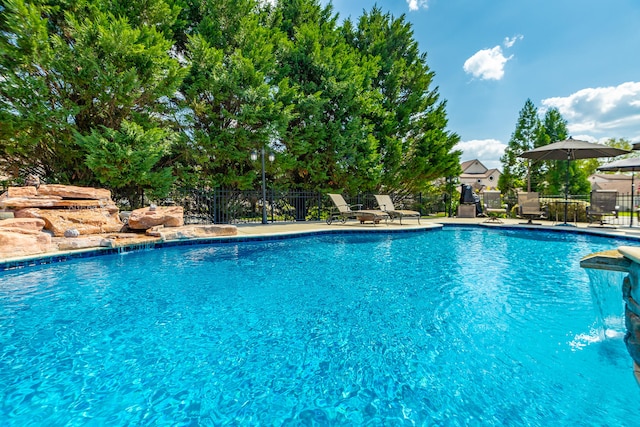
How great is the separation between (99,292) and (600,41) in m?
17.4

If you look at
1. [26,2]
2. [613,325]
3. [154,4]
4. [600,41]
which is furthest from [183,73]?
[600,41]

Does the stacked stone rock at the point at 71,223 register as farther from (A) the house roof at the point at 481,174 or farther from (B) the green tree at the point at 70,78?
(A) the house roof at the point at 481,174

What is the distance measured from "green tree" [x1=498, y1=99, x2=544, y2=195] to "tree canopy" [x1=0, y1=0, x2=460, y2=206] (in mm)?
11572

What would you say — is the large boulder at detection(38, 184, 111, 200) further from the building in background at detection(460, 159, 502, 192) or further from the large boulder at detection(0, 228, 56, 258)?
the building in background at detection(460, 159, 502, 192)

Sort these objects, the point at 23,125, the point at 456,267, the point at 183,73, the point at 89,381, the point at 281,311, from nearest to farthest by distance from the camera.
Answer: the point at 89,381 < the point at 281,311 < the point at 456,267 < the point at 23,125 < the point at 183,73

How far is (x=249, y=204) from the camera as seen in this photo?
1457 cm

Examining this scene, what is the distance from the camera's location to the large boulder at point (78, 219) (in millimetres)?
7493

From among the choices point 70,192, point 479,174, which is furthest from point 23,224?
point 479,174

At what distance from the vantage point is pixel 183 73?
10742 mm

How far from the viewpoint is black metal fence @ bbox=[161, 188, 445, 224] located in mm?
12930

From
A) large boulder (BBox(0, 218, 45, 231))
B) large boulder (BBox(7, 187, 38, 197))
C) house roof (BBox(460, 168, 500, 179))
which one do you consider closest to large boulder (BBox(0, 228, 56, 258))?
large boulder (BBox(0, 218, 45, 231))

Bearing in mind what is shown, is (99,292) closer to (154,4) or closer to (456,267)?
(456,267)

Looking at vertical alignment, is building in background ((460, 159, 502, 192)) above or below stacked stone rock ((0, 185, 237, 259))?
above

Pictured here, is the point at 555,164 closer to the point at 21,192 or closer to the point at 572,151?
the point at 572,151
